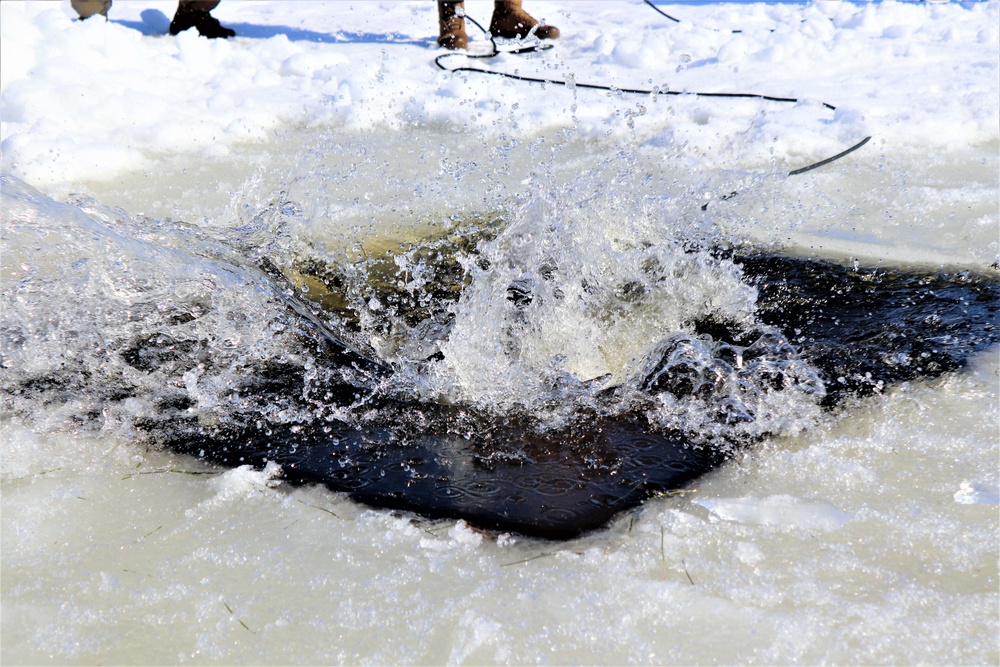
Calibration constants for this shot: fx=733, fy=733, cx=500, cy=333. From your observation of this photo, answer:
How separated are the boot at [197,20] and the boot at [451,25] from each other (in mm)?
2115

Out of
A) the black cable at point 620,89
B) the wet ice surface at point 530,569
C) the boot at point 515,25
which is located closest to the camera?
the wet ice surface at point 530,569

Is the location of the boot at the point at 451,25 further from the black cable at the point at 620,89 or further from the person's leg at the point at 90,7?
the person's leg at the point at 90,7

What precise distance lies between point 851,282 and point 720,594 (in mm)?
1762

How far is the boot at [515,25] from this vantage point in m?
6.61

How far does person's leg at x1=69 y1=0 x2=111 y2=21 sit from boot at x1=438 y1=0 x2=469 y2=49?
11.3 feet

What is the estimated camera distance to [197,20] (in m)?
6.80

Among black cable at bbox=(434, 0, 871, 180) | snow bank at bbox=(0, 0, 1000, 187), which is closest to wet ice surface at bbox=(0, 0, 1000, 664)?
black cable at bbox=(434, 0, 871, 180)

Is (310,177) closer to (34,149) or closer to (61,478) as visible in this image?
(34,149)

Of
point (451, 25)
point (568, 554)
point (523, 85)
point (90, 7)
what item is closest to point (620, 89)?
point (523, 85)

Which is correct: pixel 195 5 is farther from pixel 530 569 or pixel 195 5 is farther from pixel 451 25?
pixel 530 569

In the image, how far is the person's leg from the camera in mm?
7137

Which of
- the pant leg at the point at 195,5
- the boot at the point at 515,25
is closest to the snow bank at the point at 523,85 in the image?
the boot at the point at 515,25

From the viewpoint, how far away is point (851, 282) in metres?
2.80

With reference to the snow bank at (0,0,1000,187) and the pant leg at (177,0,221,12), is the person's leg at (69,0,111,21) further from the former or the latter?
the pant leg at (177,0,221,12)
